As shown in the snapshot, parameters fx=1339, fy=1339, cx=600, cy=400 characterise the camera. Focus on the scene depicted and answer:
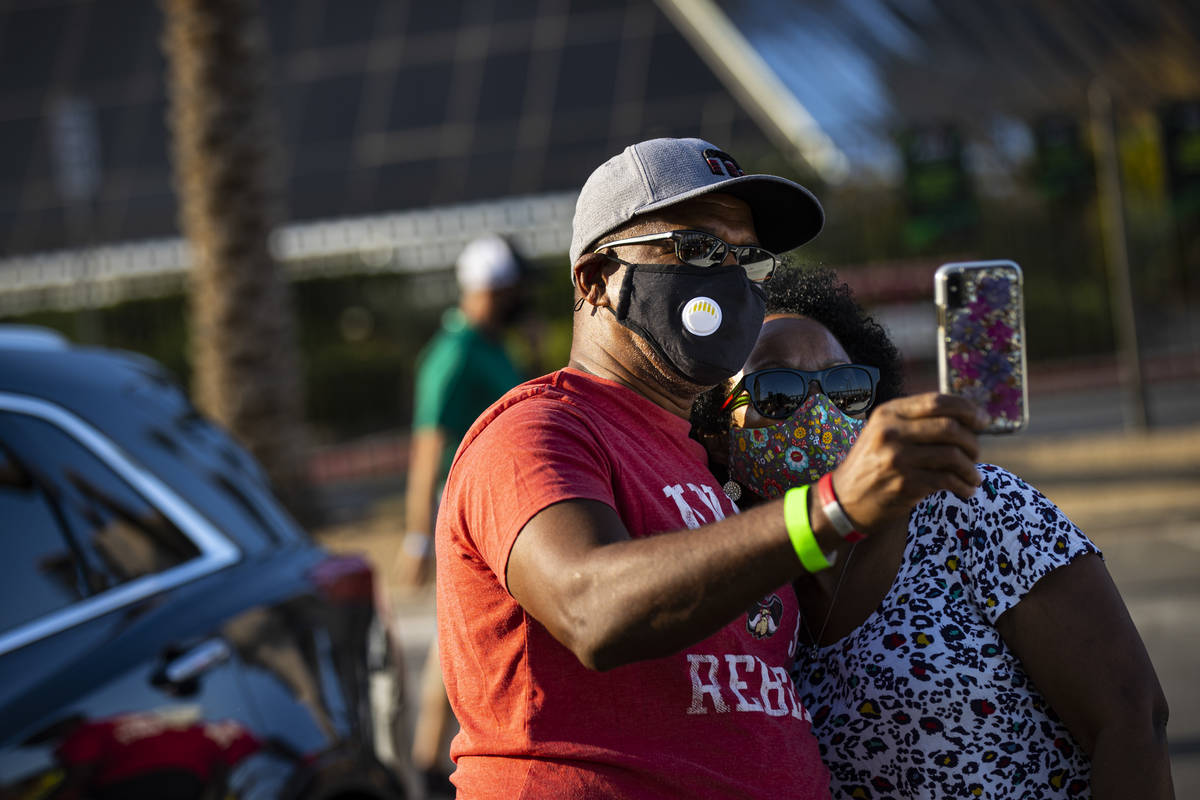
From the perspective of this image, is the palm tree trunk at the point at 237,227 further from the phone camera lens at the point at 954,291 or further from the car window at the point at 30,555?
the phone camera lens at the point at 954,291

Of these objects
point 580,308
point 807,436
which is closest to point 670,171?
point 580,308

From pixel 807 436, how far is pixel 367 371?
16.5 m

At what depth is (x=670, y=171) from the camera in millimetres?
1966

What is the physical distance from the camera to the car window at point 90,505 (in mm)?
3008

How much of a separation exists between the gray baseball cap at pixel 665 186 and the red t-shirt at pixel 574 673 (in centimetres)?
28

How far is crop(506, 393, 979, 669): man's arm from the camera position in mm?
1469

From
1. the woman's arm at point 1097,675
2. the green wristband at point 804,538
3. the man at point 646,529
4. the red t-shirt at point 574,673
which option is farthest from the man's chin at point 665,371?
the woman's arm at point 1097,675

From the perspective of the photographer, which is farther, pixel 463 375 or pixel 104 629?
pixel 463 375

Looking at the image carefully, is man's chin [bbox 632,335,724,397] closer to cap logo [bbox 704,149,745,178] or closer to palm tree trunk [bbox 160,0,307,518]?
cap logo [bbox 704,149,745,178]

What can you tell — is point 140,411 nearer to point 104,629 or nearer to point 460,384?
point 104,629

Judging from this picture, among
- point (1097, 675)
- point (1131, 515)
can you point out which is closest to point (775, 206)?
point (1097, 675)

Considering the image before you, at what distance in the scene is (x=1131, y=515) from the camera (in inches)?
416

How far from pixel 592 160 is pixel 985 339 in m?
17.1

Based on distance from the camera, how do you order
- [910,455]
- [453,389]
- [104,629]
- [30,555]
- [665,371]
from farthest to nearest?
[453,389], [30,555], [104,629], [665,371], [910,455]
